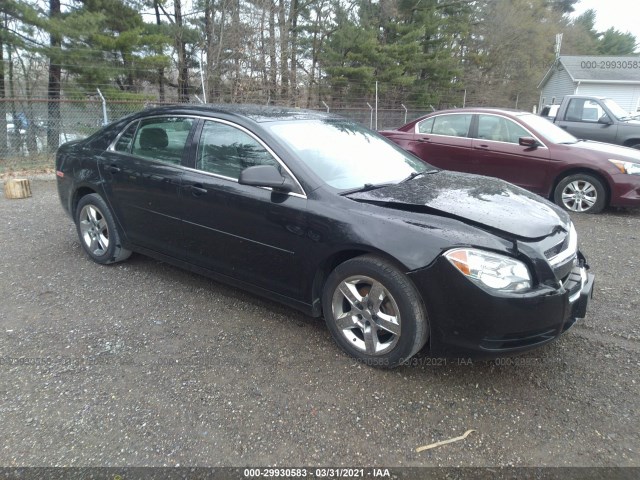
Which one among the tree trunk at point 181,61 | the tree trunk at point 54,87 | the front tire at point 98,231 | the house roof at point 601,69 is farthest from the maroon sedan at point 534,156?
the house roof at point 601,69

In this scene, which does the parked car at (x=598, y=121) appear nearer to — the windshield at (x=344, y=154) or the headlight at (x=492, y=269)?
the windshield at (x=344, y=154)

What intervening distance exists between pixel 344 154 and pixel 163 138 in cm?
160

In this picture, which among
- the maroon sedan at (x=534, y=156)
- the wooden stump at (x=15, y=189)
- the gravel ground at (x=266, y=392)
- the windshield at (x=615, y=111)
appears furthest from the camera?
the windshield at (x=615, y=111)

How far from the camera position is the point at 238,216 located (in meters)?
3.27

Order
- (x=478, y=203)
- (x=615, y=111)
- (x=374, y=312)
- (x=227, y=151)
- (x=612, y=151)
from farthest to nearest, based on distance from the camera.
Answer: (x=615, y=111), (x=612, y=151), (x=227, y=151), (x=478, y=203), (x=374, y=312)

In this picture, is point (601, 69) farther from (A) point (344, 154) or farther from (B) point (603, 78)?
(A) point (344, 154)

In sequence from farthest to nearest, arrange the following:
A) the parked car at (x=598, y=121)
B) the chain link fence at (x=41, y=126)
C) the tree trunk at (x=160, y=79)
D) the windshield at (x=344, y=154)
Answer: the tree trunk at (x=160, y=79), the chain link fence at (x=41, y=126), the parked car at (x=598, y=121), the windshield at (x=344, y=154)

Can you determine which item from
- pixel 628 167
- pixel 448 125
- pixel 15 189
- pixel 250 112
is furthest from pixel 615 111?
pixel 15 189

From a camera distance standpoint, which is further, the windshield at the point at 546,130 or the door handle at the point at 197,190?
the windshield at the point at 546,130

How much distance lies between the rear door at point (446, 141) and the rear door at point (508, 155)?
0.62ft

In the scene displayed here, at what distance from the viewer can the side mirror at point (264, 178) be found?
295cm

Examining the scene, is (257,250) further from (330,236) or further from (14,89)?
(14,89)

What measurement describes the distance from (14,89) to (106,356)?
47.3 feet

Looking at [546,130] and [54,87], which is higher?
[54,87]
